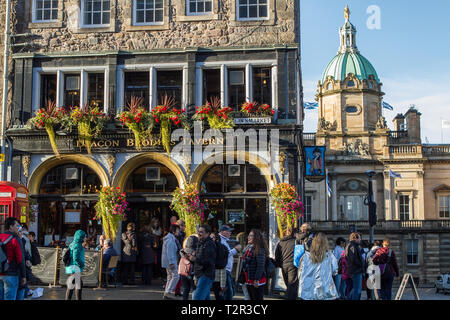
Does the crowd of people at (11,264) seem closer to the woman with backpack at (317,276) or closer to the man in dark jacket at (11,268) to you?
the man in dark jacket at (11,268)

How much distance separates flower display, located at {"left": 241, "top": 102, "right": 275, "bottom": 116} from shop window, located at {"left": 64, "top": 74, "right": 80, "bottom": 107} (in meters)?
6.02

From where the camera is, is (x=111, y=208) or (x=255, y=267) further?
(x=111, y=208)

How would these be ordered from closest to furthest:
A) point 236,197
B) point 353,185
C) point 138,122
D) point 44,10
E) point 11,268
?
point 11,268
point 138,122
point 236,197
point 44,10
point 353,185

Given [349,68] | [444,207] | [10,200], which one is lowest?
[10,200]

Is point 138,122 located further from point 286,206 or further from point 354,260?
point 354,260

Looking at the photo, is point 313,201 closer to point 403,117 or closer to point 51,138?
point 403,117

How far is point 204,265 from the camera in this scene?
440 inches

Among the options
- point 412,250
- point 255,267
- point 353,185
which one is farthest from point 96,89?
point 412,250

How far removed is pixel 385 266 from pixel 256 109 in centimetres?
757

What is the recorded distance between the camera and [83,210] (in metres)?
20.4

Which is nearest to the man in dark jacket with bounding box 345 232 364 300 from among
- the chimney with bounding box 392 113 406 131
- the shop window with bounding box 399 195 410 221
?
the shop window with bounding box 399 195 410 221

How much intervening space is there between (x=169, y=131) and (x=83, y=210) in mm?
4116

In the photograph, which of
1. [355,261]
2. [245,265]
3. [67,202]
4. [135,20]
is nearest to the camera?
[245,265]

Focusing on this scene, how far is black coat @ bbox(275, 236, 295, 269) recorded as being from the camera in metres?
12.5
